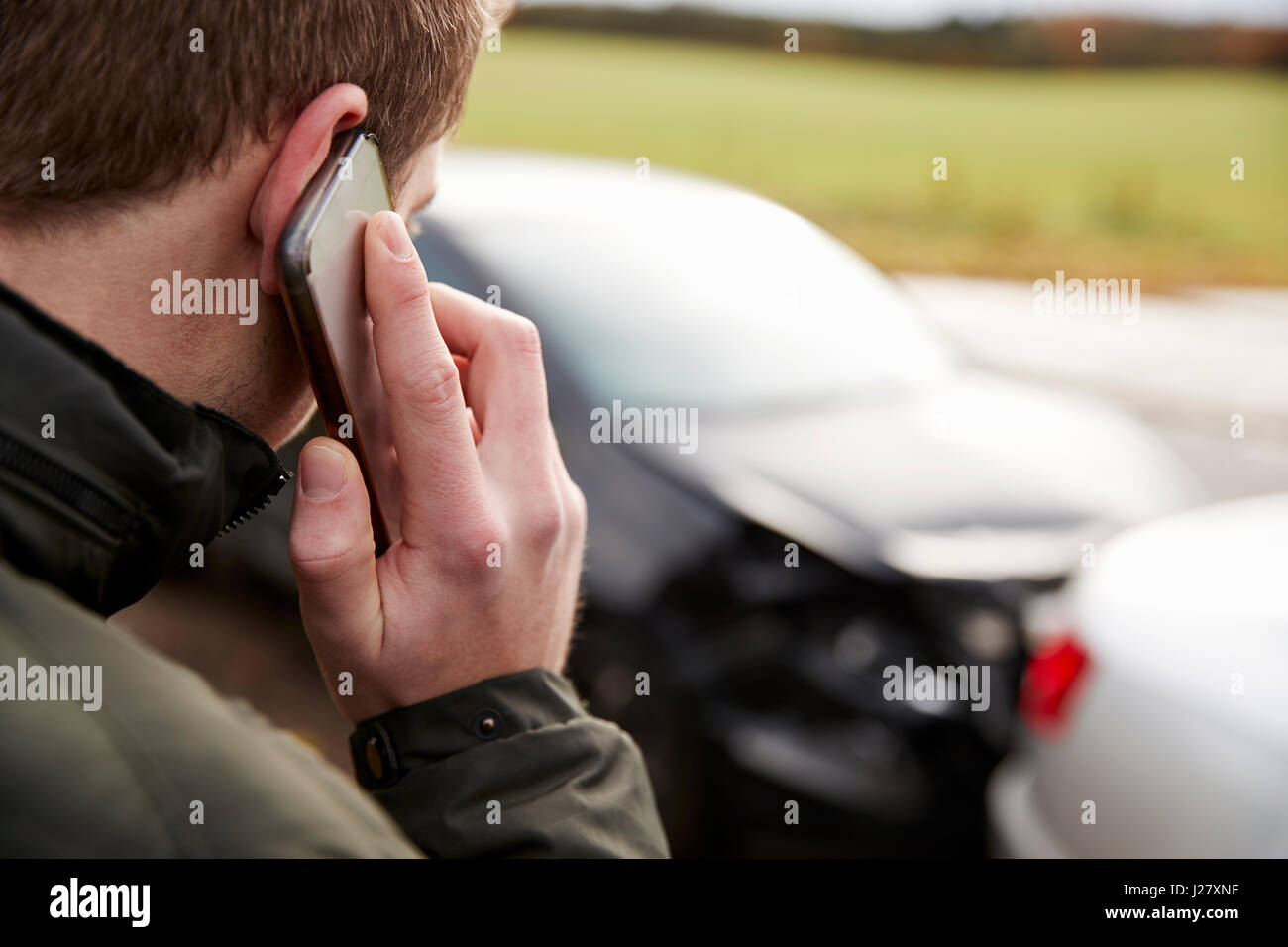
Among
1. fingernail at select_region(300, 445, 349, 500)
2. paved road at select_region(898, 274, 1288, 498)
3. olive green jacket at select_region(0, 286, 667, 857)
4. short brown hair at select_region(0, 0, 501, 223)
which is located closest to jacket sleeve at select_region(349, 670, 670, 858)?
olive green jacket at select_region(0, 286, 667, 857)

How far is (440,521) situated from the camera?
1207 mm

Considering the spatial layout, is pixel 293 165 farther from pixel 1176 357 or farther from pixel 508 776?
pixel 1176 357

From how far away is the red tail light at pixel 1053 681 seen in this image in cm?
240

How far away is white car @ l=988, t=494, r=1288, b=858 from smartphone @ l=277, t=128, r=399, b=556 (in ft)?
4.90

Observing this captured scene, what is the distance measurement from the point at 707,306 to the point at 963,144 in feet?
62.6

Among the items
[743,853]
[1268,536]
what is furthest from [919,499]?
[743,853]

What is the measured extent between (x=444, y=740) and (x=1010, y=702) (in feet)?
6.45

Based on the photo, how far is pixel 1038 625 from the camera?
2871 mm

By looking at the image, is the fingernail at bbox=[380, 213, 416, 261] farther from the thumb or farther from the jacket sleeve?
the jacket sleeve

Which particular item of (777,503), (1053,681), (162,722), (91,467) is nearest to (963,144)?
(777,503)

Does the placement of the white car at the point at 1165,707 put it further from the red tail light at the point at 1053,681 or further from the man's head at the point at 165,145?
the man's head at the point at 165,145

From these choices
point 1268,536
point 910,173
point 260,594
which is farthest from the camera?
point 910,173

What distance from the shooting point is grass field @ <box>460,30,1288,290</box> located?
43.8 feet

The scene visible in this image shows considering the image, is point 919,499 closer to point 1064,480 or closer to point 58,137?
point 1064,480
